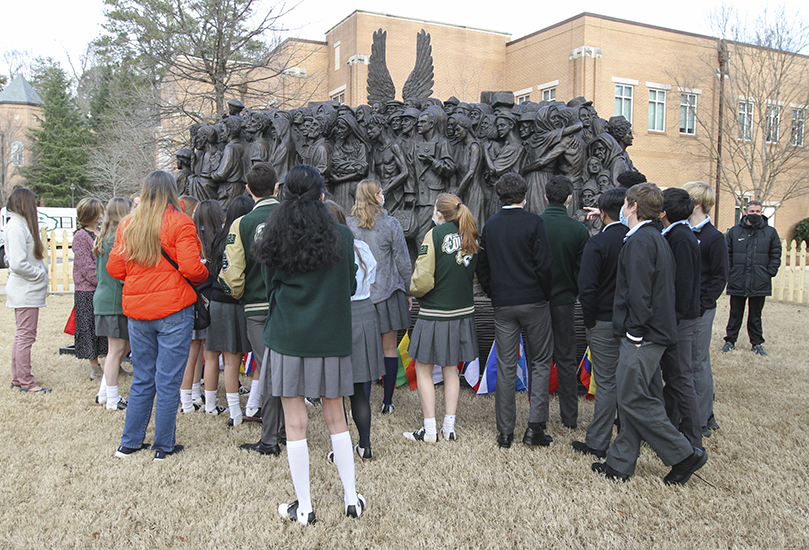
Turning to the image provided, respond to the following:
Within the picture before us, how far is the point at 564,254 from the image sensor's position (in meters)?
4.25

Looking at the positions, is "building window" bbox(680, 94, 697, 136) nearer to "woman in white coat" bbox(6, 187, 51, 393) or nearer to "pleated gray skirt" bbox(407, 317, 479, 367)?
"pleated gray skirt" bbox(407, 317, 479, 367)

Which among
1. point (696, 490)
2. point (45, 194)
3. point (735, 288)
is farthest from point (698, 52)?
point (45, 194)

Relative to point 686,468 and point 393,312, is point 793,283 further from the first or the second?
point 393,312

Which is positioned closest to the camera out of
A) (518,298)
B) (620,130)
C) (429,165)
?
(518,298)

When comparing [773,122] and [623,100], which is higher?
[623,100]

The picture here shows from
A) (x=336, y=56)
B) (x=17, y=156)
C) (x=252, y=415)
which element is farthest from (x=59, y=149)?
(x=252, y=415)

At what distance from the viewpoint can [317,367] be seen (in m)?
2.78

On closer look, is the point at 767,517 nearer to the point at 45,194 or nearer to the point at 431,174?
the point at 431,174

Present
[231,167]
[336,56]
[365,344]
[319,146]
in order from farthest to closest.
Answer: [336,56]
[231,167]
[319,146]
[365,344]

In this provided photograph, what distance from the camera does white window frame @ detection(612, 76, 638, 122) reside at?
77.2ft

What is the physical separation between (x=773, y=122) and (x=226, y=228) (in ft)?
84.0

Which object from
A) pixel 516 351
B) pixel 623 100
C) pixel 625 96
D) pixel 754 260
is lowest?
pixel 516 351

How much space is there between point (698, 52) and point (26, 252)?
87.2 feet

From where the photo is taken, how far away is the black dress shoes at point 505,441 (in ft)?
13.2
